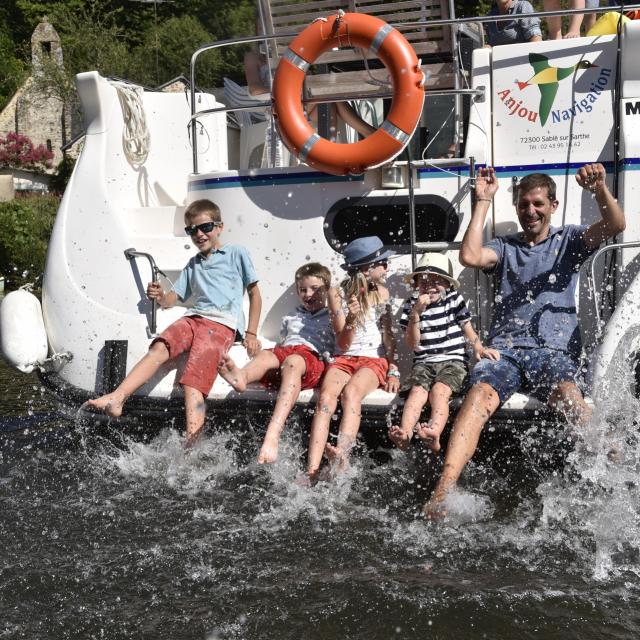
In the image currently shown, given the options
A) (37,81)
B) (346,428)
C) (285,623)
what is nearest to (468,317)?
(346,428)

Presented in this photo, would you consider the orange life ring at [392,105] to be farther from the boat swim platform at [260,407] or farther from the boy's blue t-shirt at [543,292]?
the boat swim platform at [260,407]

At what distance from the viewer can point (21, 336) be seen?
560cm

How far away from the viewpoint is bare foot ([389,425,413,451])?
4523mm

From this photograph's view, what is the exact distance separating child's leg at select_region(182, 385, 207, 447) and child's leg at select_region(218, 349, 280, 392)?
0.77 feet

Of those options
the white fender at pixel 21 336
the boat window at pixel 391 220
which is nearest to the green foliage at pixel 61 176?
the white fender at pixel 21 336

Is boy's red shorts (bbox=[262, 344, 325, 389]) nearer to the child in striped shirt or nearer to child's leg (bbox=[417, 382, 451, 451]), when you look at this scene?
the child in striped shirt

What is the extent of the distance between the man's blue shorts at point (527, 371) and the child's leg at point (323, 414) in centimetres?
70

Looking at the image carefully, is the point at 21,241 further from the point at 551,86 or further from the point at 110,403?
the point at 551,86

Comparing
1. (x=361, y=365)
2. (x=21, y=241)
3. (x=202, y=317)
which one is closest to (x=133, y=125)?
(x=202, y=317)

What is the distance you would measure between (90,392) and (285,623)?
7.85 ft

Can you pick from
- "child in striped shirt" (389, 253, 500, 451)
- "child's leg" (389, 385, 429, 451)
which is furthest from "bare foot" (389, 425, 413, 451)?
"child in striped shirt" (389, 253, 500, 451)

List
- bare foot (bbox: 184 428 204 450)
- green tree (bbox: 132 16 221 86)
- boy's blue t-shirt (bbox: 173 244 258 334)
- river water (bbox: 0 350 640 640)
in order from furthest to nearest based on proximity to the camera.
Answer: green tree (bbox: 132 16 221 86)
boy's blue t-shirt (bbox: 173 244 258 334)
bare foot (bbox: 184 428 204 450)
river water (bbox: 0 350 640 640)

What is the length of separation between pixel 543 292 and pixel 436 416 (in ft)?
2.93

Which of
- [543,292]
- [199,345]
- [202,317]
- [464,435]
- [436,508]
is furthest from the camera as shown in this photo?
[202,317]
